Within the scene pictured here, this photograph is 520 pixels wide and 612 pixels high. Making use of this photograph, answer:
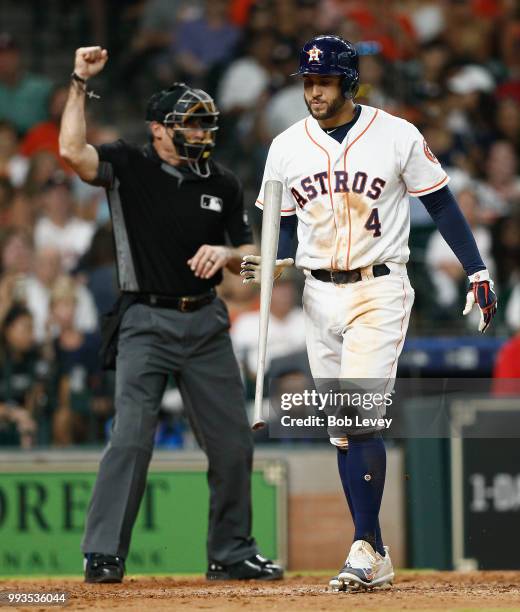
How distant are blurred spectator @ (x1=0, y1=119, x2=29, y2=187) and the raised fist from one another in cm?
547

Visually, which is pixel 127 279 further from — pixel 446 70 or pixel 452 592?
pixel 446 70

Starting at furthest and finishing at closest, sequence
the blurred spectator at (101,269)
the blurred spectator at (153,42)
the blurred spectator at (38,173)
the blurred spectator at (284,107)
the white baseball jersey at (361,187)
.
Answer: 1. the blurred spectator at (153,42)
2. the blurred spectator at (284,107)
3. the blurred spectator at (38,173)
4. the blurred spectator at (101,269)
5. the white baseball jersey at (361,187)

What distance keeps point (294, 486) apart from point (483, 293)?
3073 millimetres

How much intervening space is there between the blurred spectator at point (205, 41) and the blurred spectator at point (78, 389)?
13.5 ft

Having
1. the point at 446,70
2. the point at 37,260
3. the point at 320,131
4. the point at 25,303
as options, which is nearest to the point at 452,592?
the point at 320,131

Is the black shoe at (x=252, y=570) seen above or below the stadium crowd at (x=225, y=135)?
below

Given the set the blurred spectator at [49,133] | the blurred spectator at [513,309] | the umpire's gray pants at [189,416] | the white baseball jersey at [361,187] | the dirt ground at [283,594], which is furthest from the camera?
the blurred spectator at [49,133]

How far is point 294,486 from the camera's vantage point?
8.51 meters

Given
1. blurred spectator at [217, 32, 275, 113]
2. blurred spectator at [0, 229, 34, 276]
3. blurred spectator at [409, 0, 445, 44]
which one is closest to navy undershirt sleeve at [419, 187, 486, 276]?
blurred spectator at [0, 229, 34, 276]

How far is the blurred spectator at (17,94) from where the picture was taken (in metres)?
12.5

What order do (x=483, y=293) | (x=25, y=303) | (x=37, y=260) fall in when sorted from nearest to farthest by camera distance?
1. (x=483, y=293)
2. (x=25, y=303)
3. (x=37, y=260)

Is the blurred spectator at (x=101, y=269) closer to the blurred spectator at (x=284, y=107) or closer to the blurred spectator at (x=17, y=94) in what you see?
the blurred spectator at (x=284, y=107)

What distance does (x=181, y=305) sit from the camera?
6.52 m

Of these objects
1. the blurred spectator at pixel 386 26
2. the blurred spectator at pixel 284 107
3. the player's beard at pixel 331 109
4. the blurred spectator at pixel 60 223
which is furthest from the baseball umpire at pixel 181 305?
the blurred spectator at pixel 386 26
